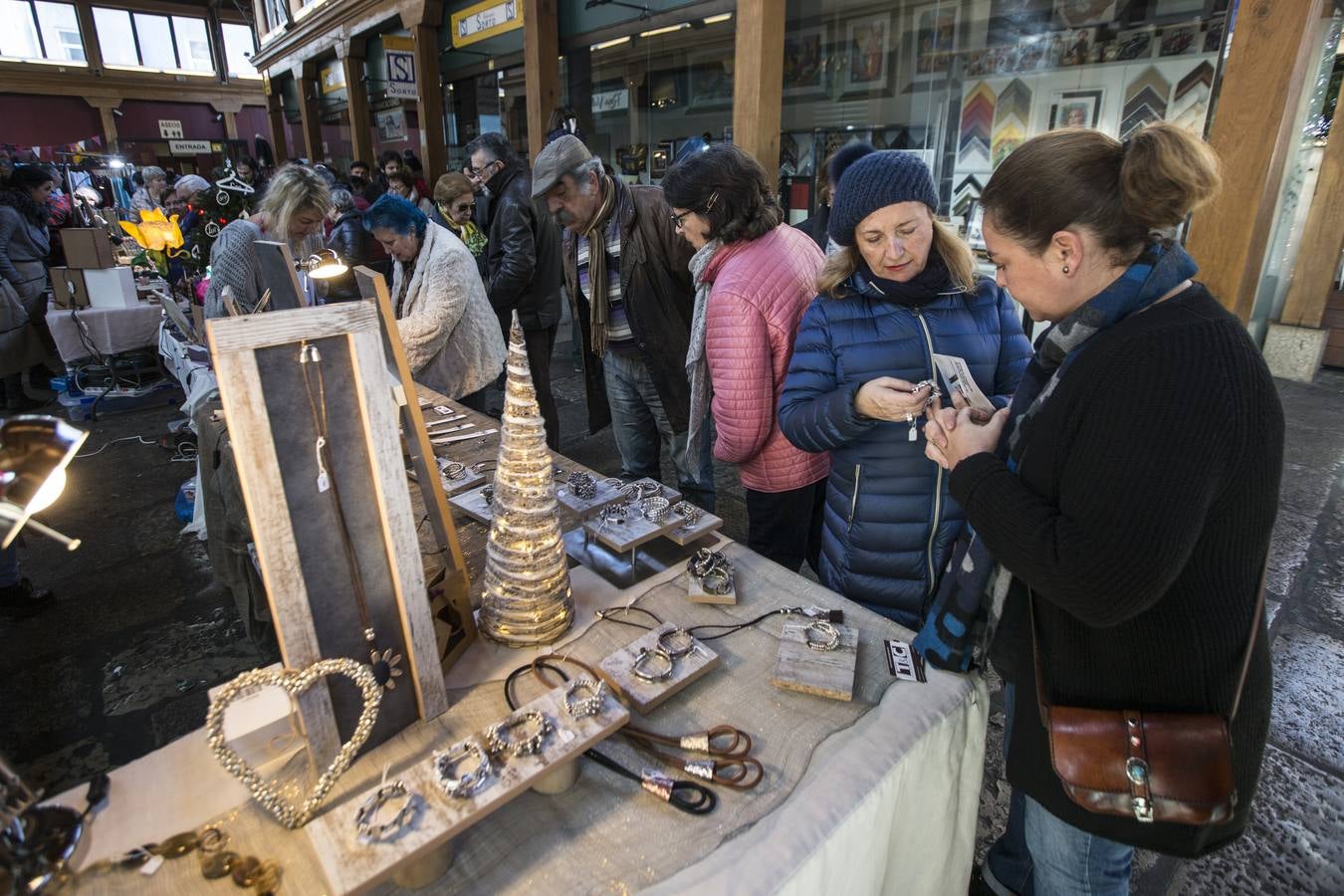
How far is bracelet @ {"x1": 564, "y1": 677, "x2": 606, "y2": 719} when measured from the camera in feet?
3.41

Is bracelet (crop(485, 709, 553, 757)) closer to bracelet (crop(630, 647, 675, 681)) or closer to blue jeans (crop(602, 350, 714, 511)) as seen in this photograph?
bracelet (crop(630, 647, 675, 681))

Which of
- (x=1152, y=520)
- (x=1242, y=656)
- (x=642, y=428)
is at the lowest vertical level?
(x=642, y=428)

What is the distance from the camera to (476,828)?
1.00 m

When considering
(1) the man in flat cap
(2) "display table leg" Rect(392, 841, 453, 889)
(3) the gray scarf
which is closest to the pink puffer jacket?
(3) the gray scarf

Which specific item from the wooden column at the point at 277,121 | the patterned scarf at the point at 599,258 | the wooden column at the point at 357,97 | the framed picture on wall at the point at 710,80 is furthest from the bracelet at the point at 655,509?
the wooden column at the point at 277,121

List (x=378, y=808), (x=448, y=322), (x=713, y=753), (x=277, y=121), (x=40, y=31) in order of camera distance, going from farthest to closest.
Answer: (x=40, y=31)
(x=277, y=121)
(x=448, y=322)
(x=713, y=753)
(x=378, y=808)

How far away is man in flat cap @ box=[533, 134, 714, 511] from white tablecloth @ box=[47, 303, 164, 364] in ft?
15.2

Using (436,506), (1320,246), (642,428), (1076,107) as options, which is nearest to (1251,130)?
(1076,107)

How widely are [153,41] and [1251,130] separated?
25.5 m

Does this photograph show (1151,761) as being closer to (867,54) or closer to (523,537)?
(523,537)

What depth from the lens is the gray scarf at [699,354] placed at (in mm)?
2266

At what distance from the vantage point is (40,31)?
1759cm

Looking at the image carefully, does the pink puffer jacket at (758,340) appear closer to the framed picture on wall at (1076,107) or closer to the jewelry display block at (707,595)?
the jewelry display block at (707,595)

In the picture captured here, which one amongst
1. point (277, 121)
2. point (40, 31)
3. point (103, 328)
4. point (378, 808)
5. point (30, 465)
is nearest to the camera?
point (30, 465)
